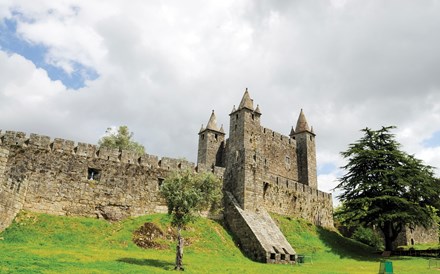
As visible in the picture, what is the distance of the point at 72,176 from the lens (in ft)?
90.7

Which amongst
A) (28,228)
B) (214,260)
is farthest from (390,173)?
(28,228)

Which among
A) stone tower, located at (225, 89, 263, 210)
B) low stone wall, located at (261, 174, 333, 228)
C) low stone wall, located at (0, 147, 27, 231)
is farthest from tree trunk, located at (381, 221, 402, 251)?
low stone wall, located at (0, 147, 27, 231)

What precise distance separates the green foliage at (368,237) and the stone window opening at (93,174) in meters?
30.3

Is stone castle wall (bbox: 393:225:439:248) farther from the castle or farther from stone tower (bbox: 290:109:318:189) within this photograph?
the castle

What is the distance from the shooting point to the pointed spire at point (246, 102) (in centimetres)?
4459

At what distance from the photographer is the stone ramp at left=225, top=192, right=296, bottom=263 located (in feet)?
86.1

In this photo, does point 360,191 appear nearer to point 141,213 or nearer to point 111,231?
point 141,213

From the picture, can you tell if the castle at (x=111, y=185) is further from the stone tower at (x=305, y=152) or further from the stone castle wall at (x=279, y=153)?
the stone tower at (x=305, y=152)

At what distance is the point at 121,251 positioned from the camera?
22.3m

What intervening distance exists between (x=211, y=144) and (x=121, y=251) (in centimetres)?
3022

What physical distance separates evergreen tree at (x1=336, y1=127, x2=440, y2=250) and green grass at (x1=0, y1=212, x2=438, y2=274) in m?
4.04

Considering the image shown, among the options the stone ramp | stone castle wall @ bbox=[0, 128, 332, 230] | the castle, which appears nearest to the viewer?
stone castle wall @ bbox=[0, 128, 332, 230]

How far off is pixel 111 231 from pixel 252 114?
24261 mm

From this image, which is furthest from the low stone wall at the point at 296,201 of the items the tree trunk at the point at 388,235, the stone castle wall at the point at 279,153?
the tree trunk at the point at 388,235
